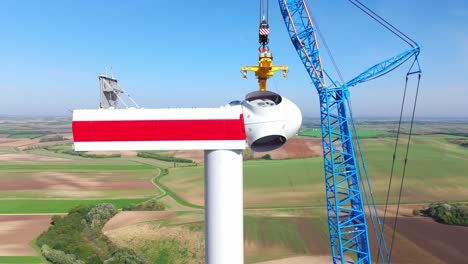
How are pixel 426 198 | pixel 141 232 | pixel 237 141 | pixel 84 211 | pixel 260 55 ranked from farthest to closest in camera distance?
pixel 426 198 < pixel 84 211 < pixel 141 232 < pixel 260 55 < pixel 237 141

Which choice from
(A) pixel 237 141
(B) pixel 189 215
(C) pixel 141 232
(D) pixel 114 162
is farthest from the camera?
(D) pixel 114 162

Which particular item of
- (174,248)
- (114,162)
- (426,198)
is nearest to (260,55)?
(174,248)

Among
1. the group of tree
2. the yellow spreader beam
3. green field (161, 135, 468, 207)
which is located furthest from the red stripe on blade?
green field (161, 135, 468, 207)

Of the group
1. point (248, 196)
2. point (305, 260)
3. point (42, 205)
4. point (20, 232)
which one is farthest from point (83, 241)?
point (248, 196)

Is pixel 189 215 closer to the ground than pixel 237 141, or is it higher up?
closer to the ground

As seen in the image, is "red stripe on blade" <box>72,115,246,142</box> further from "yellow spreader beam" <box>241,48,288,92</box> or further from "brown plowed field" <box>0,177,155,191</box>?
"brown plowed field" <box>0,177,155,191</box>

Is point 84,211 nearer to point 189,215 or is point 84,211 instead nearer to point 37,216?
point 37,216

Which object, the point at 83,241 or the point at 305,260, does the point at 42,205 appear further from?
the point at 305,260
